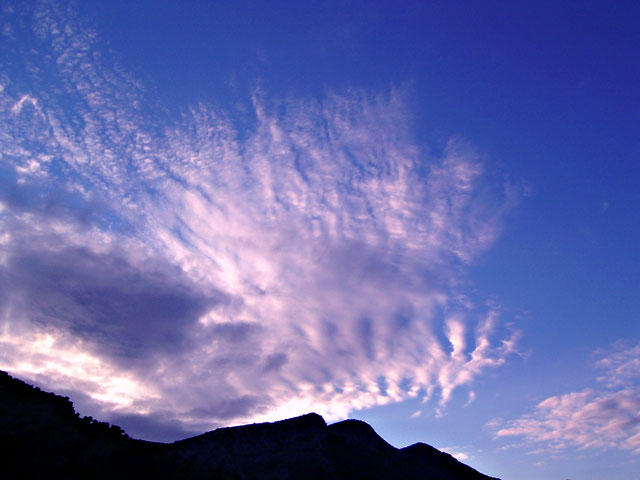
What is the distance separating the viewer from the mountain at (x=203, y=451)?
32.5m

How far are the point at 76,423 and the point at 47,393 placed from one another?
14.2 ft

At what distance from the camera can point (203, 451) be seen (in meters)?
43.9

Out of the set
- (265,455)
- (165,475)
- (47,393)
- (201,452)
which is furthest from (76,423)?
(265,455)

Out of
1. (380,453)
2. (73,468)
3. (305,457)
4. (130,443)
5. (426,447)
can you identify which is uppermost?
(426,447)

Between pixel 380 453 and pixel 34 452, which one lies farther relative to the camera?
pixel 380 453

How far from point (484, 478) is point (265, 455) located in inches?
1470

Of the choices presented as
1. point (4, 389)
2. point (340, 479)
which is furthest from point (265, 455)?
point (4, 389)

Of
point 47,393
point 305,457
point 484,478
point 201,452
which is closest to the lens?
point 47,393

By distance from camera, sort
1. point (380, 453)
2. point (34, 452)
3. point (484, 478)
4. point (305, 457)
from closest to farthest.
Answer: point (34, 452)
point (305, 457)
point (380, 453)
point (484, 478)

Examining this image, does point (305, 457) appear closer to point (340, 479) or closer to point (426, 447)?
point (340, 479)

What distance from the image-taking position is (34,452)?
31750mm

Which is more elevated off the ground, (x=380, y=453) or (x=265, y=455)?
(x=380, y=453)

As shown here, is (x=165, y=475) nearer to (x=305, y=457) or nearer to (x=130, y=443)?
(x=130, y=443)

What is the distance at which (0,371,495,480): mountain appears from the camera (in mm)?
32469
